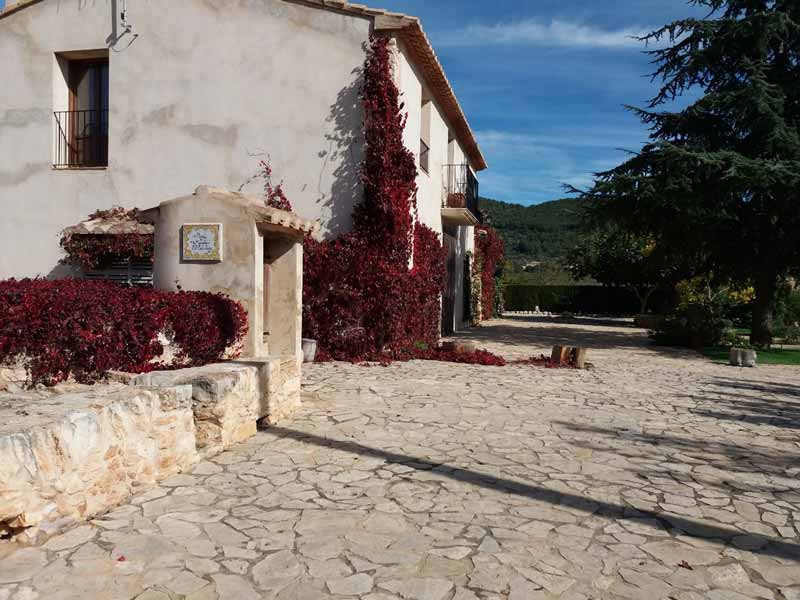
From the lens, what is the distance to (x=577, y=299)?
3644cm

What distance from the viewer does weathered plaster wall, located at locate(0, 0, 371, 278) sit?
38.0 feet

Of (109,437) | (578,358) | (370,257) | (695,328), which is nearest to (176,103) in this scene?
(370,257)

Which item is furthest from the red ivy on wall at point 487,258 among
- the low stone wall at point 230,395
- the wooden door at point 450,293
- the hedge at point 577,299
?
the low stone wall at point 230,395

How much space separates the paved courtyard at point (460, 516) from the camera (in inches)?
123

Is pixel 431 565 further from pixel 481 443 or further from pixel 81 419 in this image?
pixel 481 443

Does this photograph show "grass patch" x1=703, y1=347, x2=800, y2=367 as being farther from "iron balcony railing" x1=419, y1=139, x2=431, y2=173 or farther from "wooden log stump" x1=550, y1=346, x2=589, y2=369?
"iron balcony railing" x1=419, y1=139, x2=431, y2=173

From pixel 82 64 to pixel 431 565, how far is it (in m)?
13.6

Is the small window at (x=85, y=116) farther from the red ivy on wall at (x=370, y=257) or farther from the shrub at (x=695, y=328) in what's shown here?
the shrub at (x=695, y=328)

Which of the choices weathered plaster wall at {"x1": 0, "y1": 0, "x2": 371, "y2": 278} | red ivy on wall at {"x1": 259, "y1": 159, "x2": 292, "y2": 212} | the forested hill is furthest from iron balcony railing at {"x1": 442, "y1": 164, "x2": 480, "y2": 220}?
the forested hill

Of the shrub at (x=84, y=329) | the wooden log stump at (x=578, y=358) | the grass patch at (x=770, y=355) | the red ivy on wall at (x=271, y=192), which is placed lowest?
the grass patch at (x=770, y=355)

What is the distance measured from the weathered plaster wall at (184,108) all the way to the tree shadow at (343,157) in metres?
0.02

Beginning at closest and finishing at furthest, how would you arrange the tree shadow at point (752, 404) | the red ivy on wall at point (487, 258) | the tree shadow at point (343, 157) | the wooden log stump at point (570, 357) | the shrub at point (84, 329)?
the shrub at point (84, 329) → the tree shadow at point (752, 404) → the tree shadow at point (343, 157) → the wooden log stump at point (570, 357) → the red ivy on wall at point (487, 258)

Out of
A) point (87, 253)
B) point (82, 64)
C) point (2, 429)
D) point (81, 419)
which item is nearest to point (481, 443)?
point (81, 419)

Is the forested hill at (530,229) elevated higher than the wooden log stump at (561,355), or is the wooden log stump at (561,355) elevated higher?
the forested hill at (530,229)
